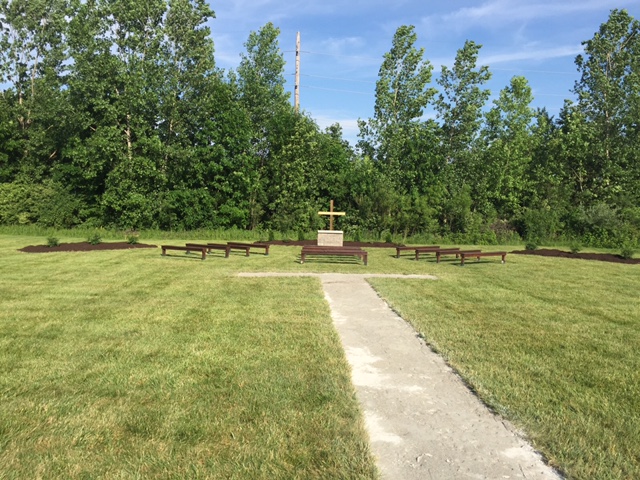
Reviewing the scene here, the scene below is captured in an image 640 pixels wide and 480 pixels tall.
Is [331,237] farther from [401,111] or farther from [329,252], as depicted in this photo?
[401,111]

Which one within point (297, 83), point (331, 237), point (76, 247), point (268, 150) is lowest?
point (76, 247)

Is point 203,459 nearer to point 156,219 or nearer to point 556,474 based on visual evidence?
point 556,474

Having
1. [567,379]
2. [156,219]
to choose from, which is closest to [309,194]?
[156,219]

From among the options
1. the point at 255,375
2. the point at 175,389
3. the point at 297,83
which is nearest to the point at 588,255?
the point at 255,375

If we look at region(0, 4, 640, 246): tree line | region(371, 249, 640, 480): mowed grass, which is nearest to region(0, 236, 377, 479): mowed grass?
region(371, 249, 640, 480): mowed grass

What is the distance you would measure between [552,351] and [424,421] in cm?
251

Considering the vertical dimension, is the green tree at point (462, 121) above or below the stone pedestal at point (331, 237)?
above

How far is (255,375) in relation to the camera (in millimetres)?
4078

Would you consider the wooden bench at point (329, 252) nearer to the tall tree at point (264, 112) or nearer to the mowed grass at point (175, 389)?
the mowed grass at point (175, 389)

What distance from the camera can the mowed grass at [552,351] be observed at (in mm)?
2994

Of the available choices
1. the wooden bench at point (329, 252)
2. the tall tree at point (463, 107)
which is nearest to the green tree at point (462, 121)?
the tall tree at point (463, 107)

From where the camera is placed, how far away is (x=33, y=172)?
2706 centimetres

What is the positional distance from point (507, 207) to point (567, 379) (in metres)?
24.6

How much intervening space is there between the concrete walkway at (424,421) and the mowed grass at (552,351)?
7.1 inches
